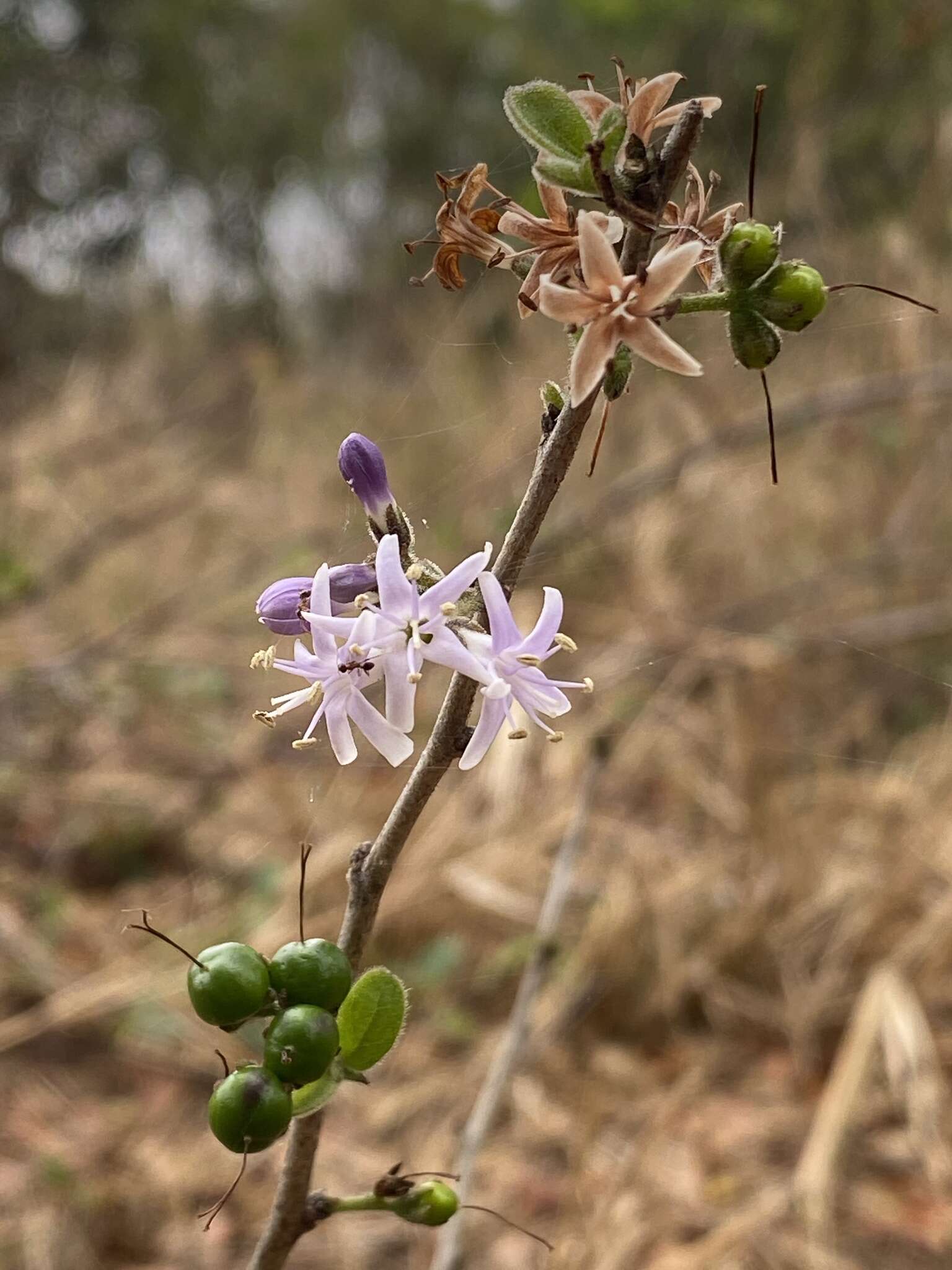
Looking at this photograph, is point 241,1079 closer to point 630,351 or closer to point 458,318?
point 630,351

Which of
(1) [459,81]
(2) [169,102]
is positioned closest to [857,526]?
(2) [169,102]

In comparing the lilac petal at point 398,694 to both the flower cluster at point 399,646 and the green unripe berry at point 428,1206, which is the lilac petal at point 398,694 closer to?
the flower cluster at point 399,646

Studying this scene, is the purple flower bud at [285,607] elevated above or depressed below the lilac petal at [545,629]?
below

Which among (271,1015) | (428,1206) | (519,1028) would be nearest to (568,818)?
(519,1028)

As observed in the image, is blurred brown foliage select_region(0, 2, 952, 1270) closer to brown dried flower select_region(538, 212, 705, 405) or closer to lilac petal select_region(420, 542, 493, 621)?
lilac petal select_region(420, 542, 493, 621)

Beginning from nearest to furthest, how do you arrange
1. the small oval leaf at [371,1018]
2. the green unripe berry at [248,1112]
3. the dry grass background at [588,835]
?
the green unripe berry at [248,1112]
the small oval leaf at [371,1018]
the dry grass background at [588,835]

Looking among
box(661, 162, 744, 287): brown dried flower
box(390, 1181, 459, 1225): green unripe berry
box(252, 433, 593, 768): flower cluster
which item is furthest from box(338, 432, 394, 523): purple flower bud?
box(390, 1181, 459, 1225): green unripe berry

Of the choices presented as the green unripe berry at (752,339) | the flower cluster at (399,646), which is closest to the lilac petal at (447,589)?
the flower cluster at (399,646)
